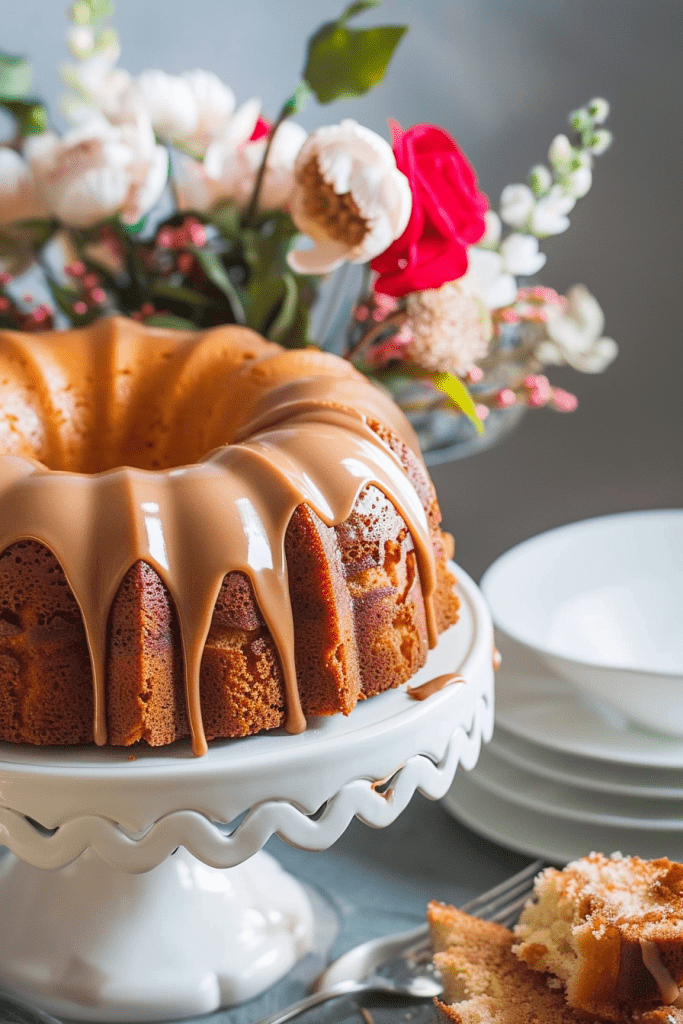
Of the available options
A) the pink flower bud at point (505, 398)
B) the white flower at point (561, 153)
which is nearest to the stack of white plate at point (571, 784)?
the pink flower bud at point (505, 398)

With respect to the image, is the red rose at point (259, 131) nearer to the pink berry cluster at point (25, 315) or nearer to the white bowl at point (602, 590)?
the pink berry cluster at point (25, 315)

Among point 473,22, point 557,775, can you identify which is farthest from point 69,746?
point 473,22

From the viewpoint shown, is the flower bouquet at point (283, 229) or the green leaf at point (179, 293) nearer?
the flower bouquet at point (283, 229)

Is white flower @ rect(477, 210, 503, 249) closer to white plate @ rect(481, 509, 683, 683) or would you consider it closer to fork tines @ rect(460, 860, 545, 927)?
white plate @ rect(481, 509, 683, 683)

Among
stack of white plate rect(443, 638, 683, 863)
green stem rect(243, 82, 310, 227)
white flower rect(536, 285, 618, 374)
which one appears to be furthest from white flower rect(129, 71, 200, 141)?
stack of white plate rect(443, 638, 683, 863)

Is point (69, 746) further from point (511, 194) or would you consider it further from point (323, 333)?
point (511, 194)

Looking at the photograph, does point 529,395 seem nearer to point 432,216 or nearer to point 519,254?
point 519,254

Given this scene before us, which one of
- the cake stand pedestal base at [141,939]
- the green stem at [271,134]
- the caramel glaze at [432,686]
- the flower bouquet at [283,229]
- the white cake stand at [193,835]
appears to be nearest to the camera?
the white cake stand at [193,835]
